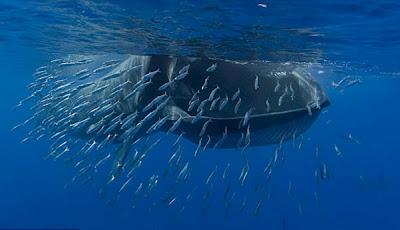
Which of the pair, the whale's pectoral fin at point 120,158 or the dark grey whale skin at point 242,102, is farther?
the whale's pectoral fin at point 120,158

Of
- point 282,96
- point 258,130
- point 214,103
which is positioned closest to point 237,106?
point 214,103

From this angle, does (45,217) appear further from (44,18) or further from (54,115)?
(54,115)

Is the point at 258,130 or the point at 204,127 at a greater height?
the point at 204,127

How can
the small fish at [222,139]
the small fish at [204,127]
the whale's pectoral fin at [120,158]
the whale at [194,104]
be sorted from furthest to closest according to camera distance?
the whale's pectoral fin at [120,158] → the small fish at [222,139] → the whale at [194,104] → the small fish at [204,127]

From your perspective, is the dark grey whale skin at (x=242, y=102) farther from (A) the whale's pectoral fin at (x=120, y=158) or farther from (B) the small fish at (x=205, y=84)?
(A) the whale's pectoral fin at (x=120, y=158)

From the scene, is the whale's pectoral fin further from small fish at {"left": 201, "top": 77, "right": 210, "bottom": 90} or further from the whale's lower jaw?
small fish at {"left": 201, "top": 77, "right": 210, "bottom": 90}

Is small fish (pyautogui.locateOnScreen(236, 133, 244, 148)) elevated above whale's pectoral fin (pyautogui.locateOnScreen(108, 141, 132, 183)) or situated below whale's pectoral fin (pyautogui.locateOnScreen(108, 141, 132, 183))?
above

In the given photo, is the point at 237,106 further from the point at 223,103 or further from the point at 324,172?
the point at 324,172

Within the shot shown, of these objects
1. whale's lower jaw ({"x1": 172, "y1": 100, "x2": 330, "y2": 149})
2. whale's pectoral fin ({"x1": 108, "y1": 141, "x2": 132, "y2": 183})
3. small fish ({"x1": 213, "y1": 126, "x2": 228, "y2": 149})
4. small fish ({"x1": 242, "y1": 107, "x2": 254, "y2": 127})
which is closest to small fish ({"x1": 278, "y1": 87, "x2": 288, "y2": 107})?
whale's lower jaw ({"x1": 172, "y1": 100, "x2": 330, "y2": 149})

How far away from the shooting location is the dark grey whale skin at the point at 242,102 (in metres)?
6.78

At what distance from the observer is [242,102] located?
6.91m

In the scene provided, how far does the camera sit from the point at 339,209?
5078cm

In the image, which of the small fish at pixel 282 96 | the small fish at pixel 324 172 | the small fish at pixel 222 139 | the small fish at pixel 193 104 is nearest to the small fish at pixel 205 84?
the small fish at pixel 193 104

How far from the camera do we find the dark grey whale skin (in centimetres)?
678
